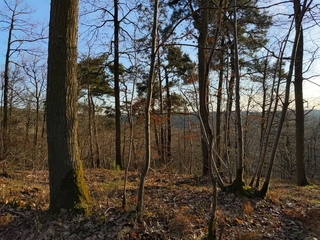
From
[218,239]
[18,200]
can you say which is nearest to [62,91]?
[18,200]

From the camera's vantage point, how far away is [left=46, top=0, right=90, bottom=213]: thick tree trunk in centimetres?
378

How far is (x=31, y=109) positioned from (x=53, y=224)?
54.0 feet

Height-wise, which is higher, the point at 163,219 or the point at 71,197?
the point at 71,197

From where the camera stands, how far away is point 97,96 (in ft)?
60.8

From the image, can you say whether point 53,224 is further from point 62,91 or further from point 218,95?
point 218,95

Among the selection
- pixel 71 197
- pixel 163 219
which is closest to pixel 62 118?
pixel 71 197

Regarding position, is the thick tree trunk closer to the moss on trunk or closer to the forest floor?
the moss on trunk

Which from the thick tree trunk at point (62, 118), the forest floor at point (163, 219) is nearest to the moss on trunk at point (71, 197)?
the thick tree trunk at point (62, 118)

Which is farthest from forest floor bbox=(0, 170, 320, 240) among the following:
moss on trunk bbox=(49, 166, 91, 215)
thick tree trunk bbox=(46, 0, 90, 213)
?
thick tree trunk bbox=(46, 0, 90, 213)

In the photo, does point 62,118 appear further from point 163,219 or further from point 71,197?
point 163,219

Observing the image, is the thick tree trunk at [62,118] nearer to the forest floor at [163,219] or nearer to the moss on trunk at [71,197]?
the moss on trunk at [71,197]

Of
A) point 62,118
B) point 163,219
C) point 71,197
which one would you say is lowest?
point 163,219

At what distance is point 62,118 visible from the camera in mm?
3807

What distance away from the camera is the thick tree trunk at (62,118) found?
3777 millimetres
